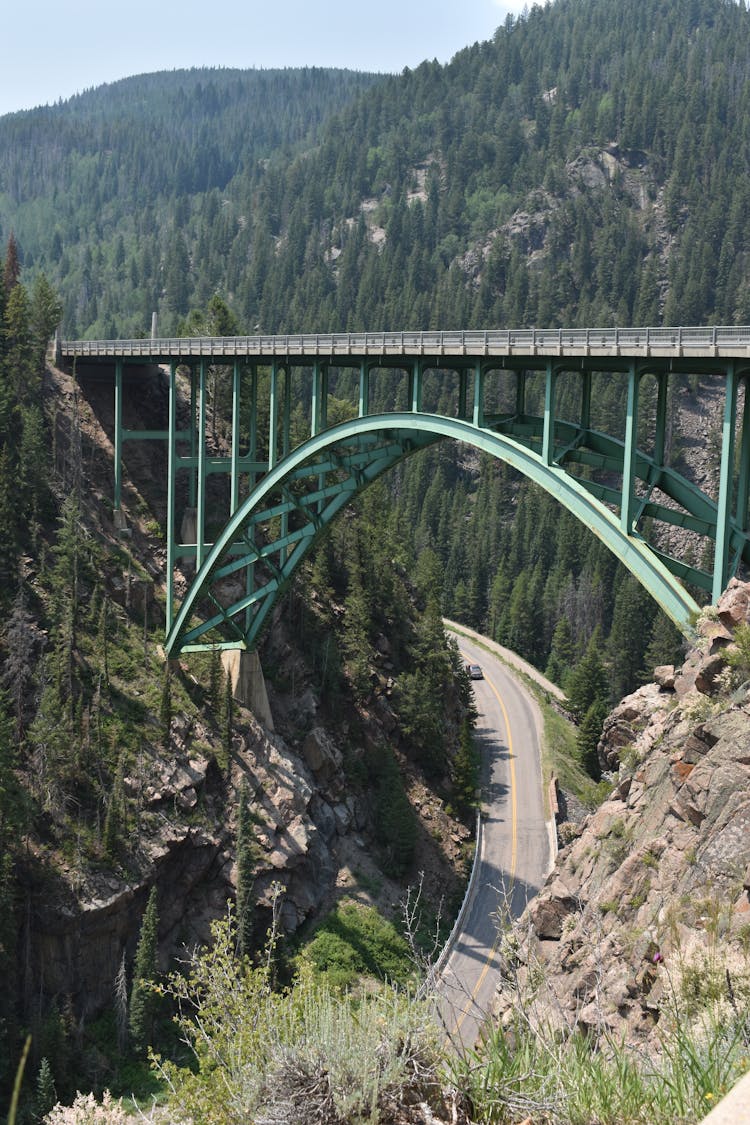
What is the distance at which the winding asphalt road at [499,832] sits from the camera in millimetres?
42562

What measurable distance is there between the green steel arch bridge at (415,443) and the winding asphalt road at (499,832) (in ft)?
42.7

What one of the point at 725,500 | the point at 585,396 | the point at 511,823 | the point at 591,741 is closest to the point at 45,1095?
the point at 585,396

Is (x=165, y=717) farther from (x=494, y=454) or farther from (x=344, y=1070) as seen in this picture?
(x=344, y=1070)

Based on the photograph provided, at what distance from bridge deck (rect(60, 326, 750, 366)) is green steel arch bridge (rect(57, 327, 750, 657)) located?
0.06 meters

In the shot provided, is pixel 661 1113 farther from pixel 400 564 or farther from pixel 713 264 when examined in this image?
pixel 713 264

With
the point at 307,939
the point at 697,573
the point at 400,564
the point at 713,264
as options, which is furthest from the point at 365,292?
the point at 697,573

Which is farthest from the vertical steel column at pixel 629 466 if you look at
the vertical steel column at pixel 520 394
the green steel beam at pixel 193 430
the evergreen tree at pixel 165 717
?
the evergreen tree at pixel 165 717

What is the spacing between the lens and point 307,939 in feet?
147

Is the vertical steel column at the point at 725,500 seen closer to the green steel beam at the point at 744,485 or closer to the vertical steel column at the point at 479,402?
the green steel beam at the point at 744,485

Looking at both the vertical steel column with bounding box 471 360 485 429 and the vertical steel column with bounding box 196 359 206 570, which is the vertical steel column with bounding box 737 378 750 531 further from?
the vertical steel column with bounding box 196 359 206 570

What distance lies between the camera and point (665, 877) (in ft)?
57.3

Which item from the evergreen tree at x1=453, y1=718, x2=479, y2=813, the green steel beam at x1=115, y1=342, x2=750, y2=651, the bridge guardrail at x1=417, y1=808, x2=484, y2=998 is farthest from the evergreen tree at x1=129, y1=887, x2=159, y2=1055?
the evergreen tree at x1=453, y1=718, x2=479, y2=813

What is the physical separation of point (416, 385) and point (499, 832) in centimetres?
2797

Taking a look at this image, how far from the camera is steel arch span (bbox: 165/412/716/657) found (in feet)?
82.5
